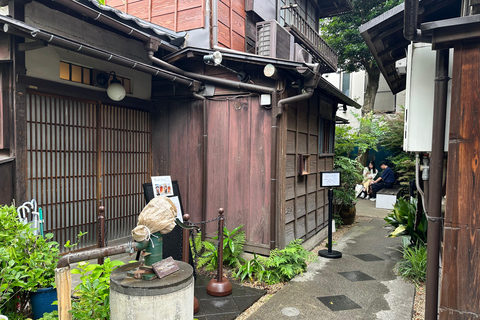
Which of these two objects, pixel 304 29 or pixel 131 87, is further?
pixel 304 29

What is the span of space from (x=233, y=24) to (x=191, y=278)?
7249mm

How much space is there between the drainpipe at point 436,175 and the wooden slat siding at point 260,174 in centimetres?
325

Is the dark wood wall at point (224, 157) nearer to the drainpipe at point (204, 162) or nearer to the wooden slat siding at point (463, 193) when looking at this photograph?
the drainpipe at point (204, 162)

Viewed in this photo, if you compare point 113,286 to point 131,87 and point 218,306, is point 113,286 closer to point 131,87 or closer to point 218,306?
point 218,306

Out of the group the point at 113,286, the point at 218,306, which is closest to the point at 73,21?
the point at 113,286

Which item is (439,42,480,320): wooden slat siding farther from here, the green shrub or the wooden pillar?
the wooden pillar

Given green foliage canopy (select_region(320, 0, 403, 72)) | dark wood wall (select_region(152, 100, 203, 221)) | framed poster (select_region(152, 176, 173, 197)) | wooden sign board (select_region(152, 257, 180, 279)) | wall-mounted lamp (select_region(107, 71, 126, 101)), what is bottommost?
wooden sign board (select_region(152, 257, 180, 279))

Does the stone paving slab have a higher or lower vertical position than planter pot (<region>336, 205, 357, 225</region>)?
lower

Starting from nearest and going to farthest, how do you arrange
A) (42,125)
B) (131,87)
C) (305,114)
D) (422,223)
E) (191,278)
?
(191,278) < (42,125) < (422,223) < (131,87) < (305,114)

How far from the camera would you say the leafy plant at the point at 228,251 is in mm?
6180

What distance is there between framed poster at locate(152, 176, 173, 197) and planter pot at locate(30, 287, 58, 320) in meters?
2.25

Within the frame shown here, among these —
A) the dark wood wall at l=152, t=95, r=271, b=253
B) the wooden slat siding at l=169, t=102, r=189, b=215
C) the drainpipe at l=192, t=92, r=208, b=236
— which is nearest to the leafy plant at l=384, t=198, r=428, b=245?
the dark wood wall at l=152, t=95, r=271, b=253

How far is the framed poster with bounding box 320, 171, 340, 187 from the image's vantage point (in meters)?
7.30

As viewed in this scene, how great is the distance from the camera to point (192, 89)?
6965mm
